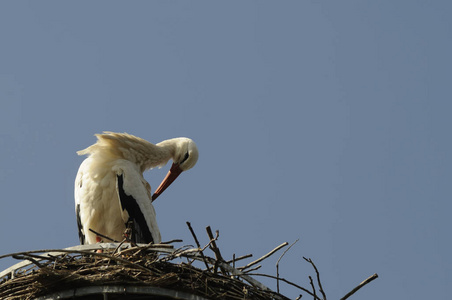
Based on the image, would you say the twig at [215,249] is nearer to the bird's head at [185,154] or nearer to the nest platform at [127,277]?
the nest platform at [127,277]

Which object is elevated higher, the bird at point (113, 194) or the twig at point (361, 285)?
the bird at point (113, 194)

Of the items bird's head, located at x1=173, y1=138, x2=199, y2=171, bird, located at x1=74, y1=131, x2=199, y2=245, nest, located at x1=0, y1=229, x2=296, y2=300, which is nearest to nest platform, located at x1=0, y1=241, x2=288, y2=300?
nest, located at x1=0, y1=229, x2=296, y2=300

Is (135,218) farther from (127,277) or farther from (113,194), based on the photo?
(127,277)

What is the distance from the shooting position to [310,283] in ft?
16.4

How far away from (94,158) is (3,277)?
2.47m

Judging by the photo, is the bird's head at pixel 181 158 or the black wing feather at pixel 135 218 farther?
the bird's head at pixel 181 158

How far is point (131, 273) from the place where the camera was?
4.84m

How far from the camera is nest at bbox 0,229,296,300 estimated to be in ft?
15.8

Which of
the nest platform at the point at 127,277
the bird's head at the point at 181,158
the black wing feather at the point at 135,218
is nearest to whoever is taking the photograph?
the nest platform at the point at 127,277

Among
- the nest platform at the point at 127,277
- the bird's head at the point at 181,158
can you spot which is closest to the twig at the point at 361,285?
the nest platform at the point at 127,277

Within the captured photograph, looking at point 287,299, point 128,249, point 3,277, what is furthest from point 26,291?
point 287,299

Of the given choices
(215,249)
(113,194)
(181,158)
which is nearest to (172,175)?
(181,158)

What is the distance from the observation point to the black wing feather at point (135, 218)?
7152 millimetres

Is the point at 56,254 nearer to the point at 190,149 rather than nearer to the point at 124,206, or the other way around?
Answer: the point at 124,206
